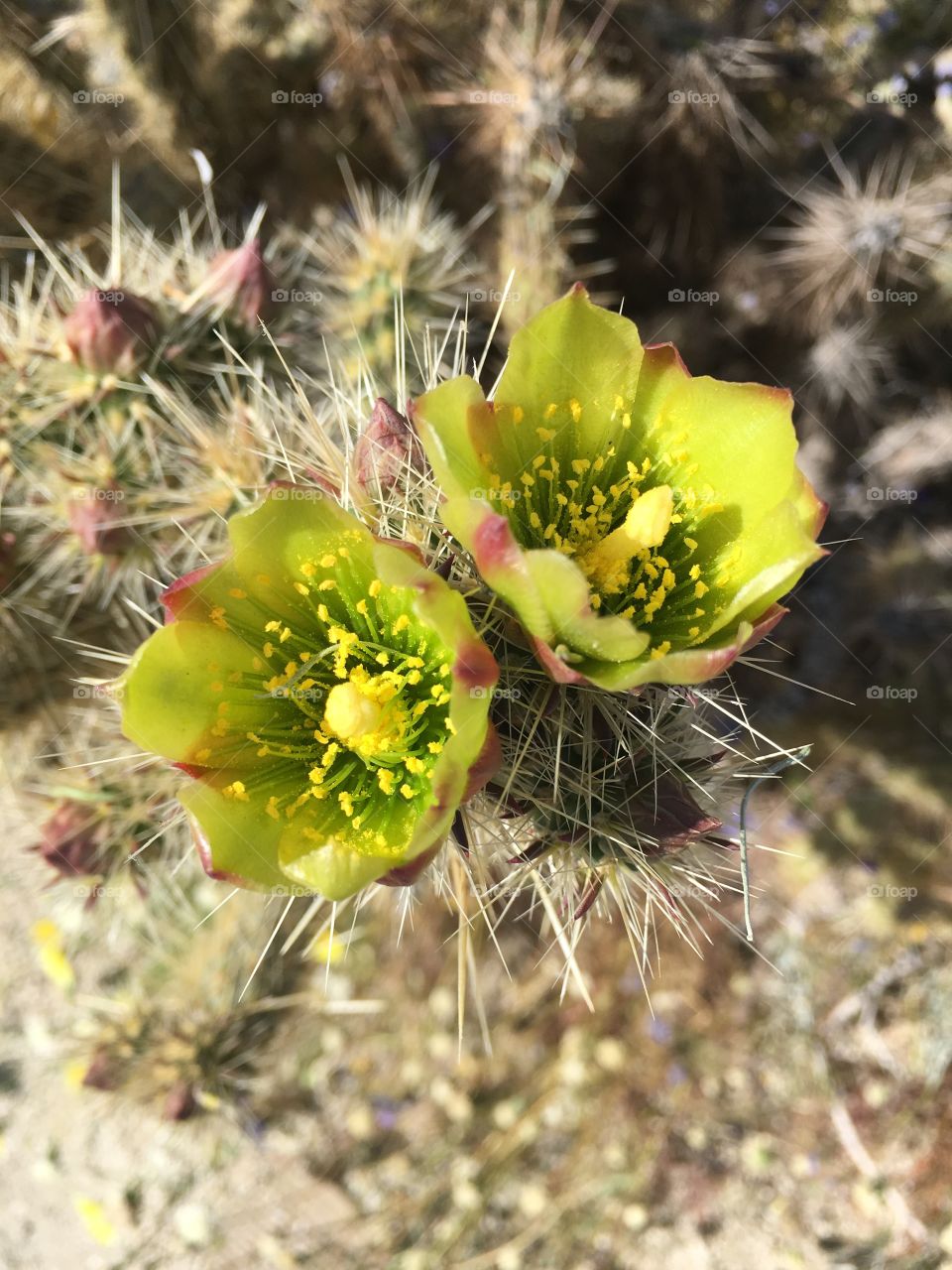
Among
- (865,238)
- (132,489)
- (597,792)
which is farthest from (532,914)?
(865,238)

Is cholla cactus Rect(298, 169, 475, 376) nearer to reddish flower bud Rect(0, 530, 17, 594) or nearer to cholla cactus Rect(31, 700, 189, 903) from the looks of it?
reddish flower bud Rect(0, 530, 17, 594)

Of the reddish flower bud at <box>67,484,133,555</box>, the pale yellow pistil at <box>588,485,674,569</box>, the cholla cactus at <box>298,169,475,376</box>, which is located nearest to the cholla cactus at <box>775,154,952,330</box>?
the cholla cactus at <box>298,169,475,376</box>

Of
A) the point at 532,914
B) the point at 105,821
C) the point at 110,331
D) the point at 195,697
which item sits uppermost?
the point at 110,331

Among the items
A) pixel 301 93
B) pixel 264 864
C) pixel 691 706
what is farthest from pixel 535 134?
pixel 264 864

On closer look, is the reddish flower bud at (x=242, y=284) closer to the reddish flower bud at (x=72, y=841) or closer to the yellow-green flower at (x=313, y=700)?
the yellow-green flower at (x=313, y=700)

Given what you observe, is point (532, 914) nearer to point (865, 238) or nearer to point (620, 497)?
point (620, 497)

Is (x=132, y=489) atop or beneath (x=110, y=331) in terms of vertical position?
beneath
